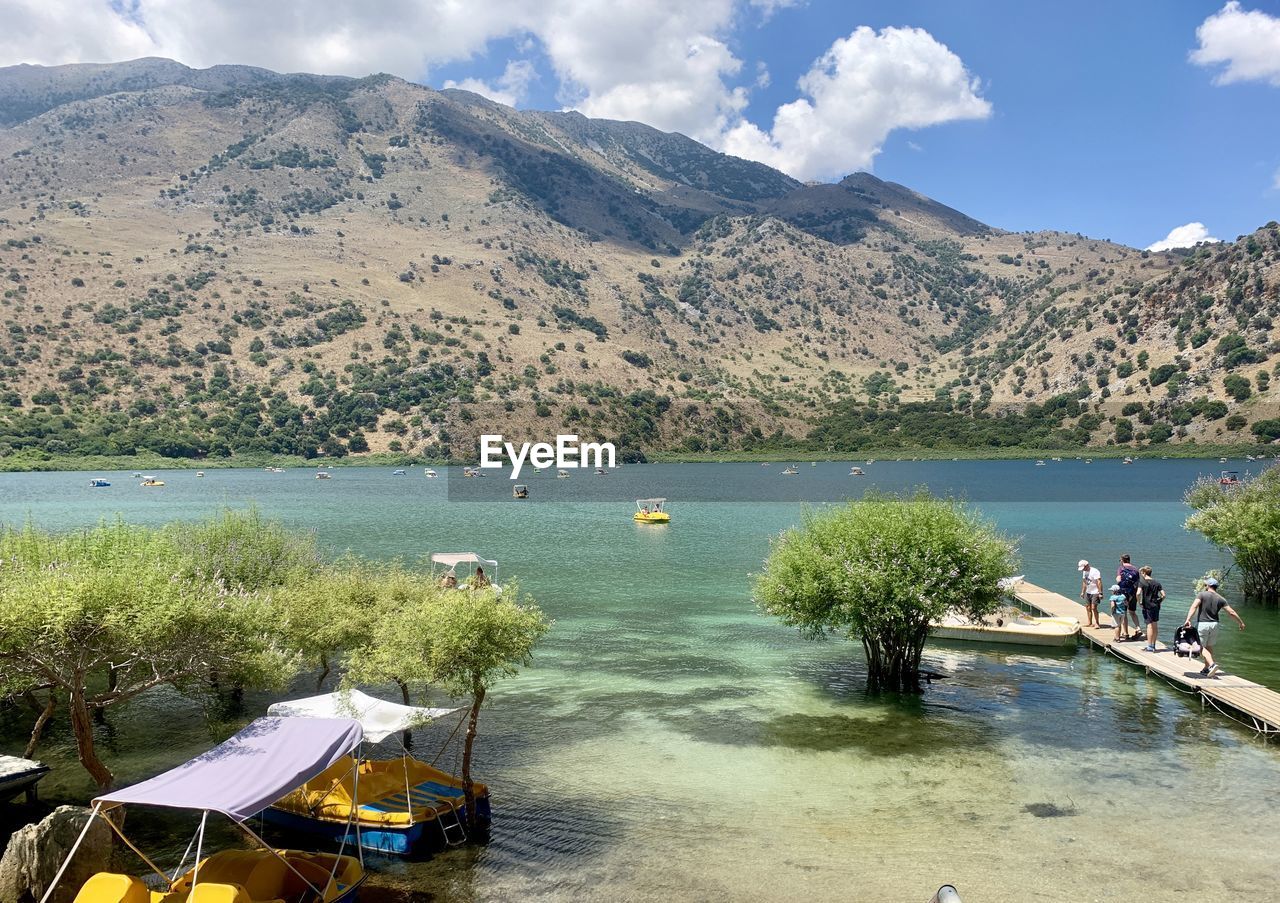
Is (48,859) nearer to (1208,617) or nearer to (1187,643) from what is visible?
(1208,617)

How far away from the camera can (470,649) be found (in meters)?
15.7

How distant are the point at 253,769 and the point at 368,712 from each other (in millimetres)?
4440

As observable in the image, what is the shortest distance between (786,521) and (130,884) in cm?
7426

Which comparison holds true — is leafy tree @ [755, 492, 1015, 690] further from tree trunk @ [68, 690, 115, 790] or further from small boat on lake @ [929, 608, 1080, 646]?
tree trunk @ [68, 690, 115, 790]

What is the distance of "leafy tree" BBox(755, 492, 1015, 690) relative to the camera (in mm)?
22547

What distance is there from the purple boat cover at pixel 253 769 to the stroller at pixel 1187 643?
968 inches

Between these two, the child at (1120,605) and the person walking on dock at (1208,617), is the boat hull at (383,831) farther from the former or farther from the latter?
the child at (1120,605)

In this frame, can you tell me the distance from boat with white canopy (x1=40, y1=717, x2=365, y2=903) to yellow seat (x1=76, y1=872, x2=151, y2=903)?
0.04ft

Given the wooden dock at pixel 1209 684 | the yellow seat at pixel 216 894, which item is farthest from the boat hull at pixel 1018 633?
the yellow seat at pixel 216 894

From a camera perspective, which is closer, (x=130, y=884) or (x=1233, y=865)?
(x=130, y=884)

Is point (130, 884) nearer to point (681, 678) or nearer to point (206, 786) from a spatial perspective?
point (206, 786)

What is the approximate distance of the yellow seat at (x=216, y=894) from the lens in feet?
35.9

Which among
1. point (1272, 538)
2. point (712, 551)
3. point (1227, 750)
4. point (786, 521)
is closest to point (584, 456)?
point (786, 521)

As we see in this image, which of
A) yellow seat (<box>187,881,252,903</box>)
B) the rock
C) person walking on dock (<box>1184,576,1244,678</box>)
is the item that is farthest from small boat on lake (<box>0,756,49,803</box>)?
person walking on dock (<box>1184,576,1244,678</box>)
